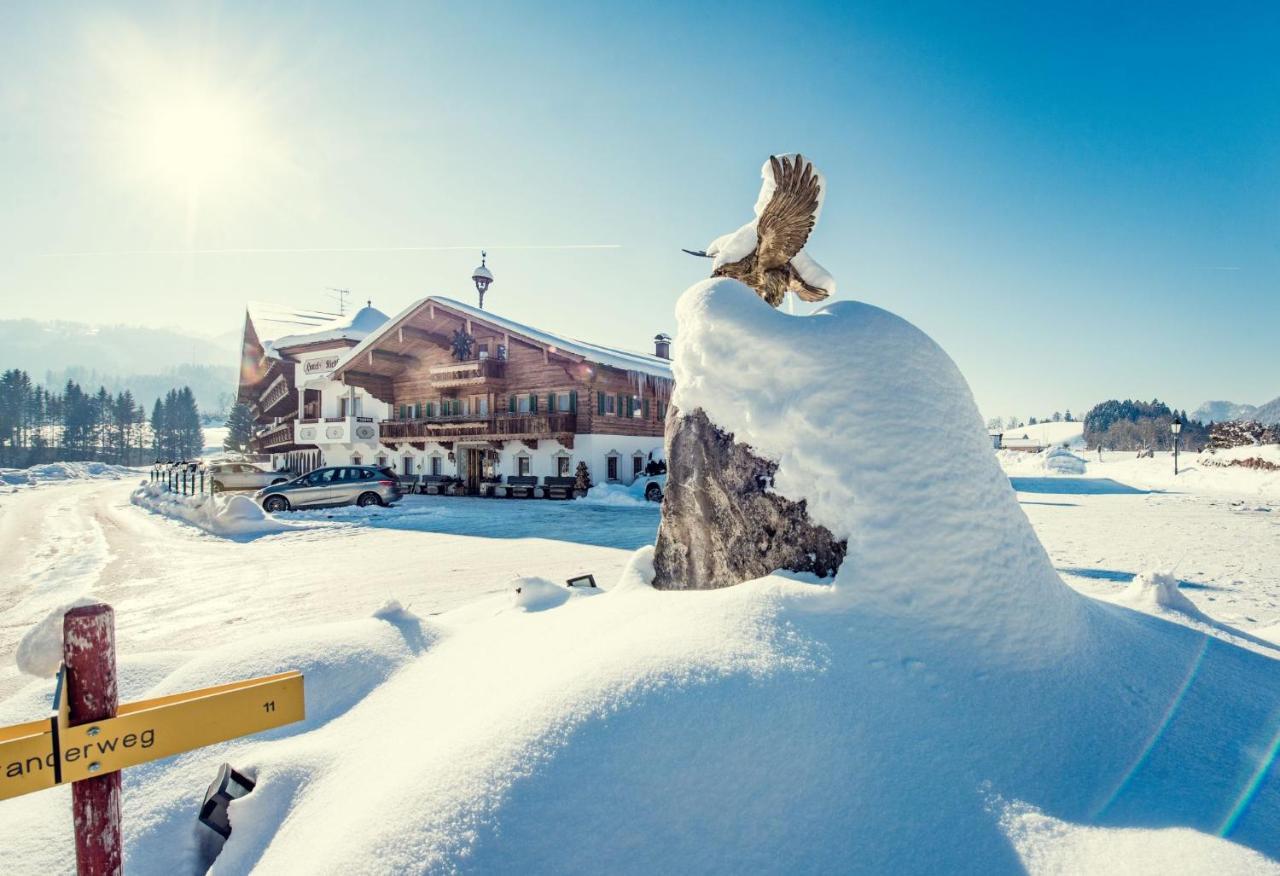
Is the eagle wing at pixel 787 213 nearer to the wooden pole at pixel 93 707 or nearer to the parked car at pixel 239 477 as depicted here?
the wooden pole at pixel 93 707

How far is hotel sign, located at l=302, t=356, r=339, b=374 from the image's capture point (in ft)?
102

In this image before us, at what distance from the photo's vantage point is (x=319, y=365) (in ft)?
104

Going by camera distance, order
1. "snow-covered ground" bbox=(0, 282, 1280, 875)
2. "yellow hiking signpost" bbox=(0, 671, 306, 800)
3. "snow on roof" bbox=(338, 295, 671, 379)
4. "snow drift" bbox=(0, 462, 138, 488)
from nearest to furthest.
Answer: "yellow hiking signpost" bbox=(0, 671, 306, 800), "snow-covered ground" bbox=(0, 282, 1280, 875), "snow on roof" bbox=(338, 295, 671, 379), "snow drift" bbox=(0, 462, 138, 488)

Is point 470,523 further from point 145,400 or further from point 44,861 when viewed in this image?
point 145,400

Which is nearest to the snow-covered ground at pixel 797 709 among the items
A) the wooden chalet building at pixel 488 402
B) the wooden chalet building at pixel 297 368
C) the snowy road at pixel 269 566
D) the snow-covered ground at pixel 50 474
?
the snowy road at pixel 269 566

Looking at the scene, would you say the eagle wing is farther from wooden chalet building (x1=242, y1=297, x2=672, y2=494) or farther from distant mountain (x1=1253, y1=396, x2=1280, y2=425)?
distant mountain (x1=1253, y1=396, x2=1280, y2=425)

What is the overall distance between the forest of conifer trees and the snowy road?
68.3 metres

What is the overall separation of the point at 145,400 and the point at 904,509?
25306 cm

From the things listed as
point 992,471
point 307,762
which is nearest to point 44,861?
point 307,762

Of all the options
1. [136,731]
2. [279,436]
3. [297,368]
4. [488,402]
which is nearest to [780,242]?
[136,731]

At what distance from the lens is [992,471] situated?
10.7 feet

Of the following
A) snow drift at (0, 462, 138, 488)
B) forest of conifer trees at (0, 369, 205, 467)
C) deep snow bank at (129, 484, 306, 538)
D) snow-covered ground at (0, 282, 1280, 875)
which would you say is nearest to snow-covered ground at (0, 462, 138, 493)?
snow drift at (0, 462, 138, 488)

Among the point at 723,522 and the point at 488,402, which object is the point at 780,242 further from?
the point at 488,402

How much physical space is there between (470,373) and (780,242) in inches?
819
